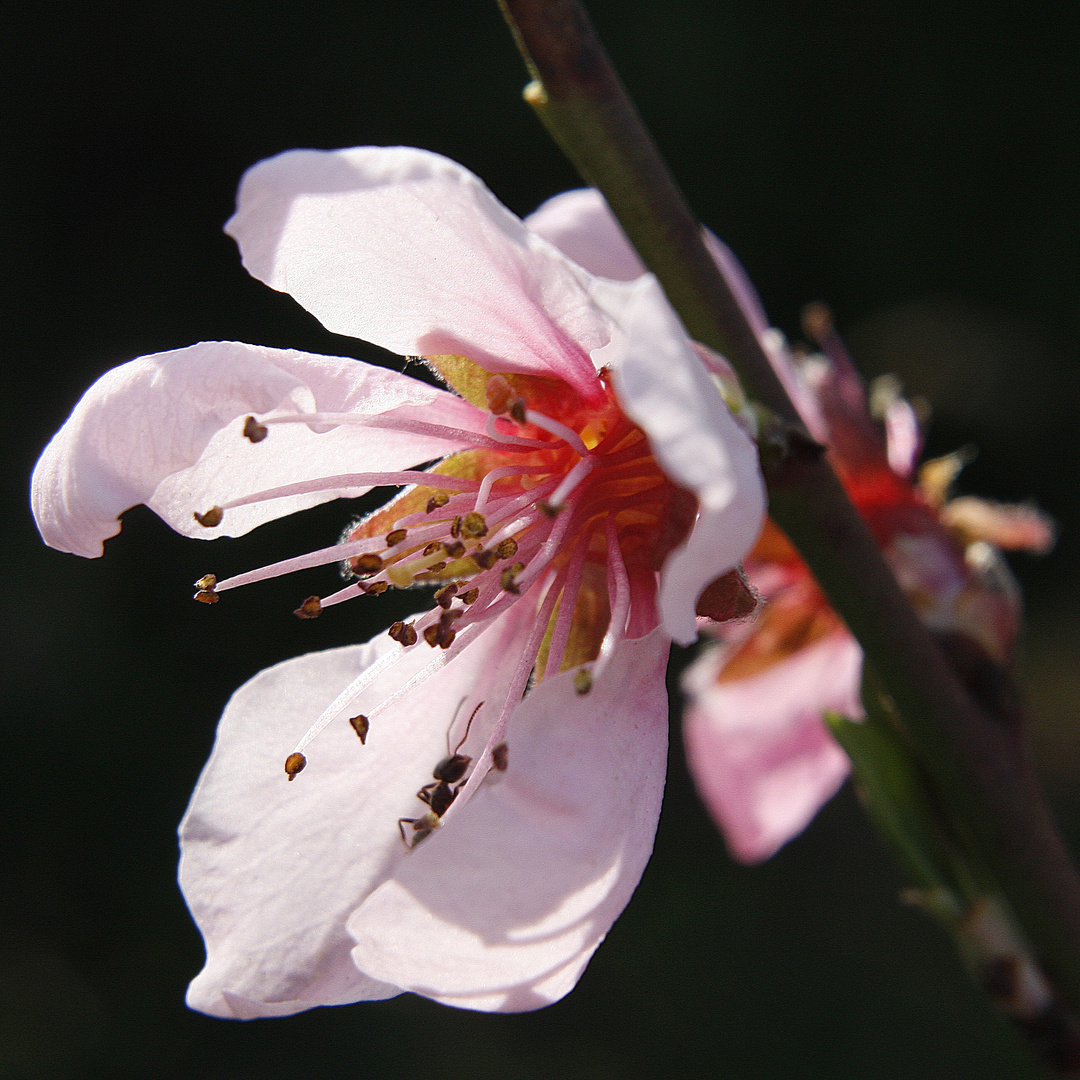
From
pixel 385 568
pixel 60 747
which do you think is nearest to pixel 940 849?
A: pixel 385 568

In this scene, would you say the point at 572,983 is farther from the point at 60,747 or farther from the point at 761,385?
the point at 60,747

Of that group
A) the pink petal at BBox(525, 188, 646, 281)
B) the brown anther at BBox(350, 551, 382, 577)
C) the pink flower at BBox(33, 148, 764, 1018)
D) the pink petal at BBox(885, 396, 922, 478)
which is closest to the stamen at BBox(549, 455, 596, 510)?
the pink flower at BBox(33, 148, 764, 1018)

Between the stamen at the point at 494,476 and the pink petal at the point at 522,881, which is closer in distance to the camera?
the pink petal at the point at 522,881

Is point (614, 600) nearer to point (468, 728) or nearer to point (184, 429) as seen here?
point (468, 728)

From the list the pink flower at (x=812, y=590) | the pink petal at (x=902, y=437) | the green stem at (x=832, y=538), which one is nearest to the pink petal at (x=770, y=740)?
the pink flower at (x=812, y=590)

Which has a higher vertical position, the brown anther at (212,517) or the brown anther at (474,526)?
the brown anther at (212,517)

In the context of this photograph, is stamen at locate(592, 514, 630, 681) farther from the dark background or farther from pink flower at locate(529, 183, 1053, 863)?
the dark background

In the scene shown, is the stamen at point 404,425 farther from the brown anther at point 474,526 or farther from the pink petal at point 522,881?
the pink petal at point 522,881
